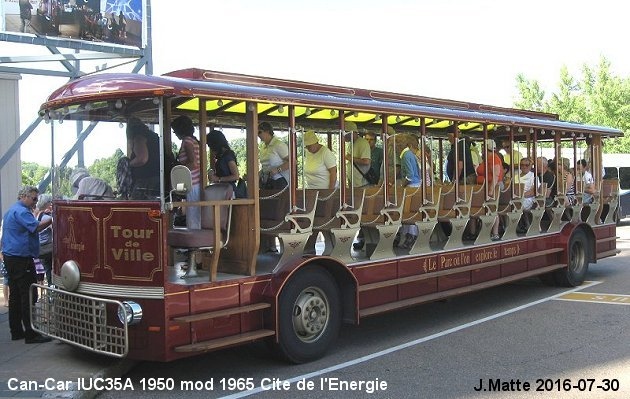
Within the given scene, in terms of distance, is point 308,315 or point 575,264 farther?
point 575,264

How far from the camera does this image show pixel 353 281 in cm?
662

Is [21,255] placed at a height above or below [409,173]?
below

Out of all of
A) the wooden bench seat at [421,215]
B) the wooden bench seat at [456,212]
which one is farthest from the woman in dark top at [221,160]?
the wooden bench seat at [456,212]

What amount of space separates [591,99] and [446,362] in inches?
1321

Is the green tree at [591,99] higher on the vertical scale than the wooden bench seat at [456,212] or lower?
higher

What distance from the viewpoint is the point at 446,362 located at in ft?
20.3

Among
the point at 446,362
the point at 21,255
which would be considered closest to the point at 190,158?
the point at 21,255

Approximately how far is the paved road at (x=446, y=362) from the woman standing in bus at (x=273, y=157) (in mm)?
1699

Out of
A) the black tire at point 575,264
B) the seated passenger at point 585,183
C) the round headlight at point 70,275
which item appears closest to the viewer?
the round headlight at point 70,275

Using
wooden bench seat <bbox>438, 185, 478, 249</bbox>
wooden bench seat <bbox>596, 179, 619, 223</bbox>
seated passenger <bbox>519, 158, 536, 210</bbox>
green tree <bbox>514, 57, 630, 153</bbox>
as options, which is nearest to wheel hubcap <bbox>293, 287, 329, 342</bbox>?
wooden bench seat <bbox>438, 185, 478, 249</bbox>

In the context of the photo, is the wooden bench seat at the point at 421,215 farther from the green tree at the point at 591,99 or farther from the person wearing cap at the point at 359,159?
the green tree at the point at 591,99

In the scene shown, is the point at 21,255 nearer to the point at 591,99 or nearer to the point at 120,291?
the point at 120,291

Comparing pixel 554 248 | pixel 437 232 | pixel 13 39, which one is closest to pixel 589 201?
pixel 554 248

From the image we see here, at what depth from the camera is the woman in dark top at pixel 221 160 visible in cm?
644
